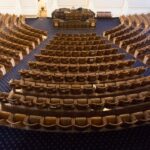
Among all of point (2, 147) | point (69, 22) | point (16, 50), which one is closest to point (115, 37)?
point (69, 22)

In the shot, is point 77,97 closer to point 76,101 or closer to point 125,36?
point 76,101

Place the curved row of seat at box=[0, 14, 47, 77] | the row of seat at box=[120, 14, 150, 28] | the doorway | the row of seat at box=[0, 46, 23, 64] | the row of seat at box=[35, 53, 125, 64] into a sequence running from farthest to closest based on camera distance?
the doorway → the row of seat at box=[120, 14, 150, 28] → the row of seat at box=[0, 46, 23, 64] → the curved row of seat at box=[0, 14, 47, 77] → the row of seat at box=[35, 53, 125, 64]

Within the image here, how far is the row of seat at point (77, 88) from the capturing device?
11.9ft

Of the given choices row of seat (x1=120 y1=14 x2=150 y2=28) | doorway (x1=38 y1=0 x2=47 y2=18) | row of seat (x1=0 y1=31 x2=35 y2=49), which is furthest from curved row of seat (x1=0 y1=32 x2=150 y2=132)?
doorway (x1=38 y1=0 x2=47 y2=18)

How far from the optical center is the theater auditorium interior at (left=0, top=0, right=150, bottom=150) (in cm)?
295

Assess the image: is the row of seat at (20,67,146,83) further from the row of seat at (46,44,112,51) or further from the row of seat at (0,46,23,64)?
the row of seat at (46,44,112,51)

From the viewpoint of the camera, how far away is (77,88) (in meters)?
3.61

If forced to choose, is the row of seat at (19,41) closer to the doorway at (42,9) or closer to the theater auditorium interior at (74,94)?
the theater auditorium interior at (74,94)

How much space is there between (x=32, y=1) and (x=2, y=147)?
8.31 metres

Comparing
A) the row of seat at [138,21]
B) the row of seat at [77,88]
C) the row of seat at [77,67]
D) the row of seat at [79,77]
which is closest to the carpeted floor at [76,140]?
the row of seat at [77,88]

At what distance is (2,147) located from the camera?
9.52ft

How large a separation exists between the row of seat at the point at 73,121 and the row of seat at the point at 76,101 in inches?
9.0

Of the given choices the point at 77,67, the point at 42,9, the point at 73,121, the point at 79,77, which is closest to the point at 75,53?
the point at 77,67

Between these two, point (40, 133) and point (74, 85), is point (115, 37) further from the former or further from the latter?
point (40, 133)
